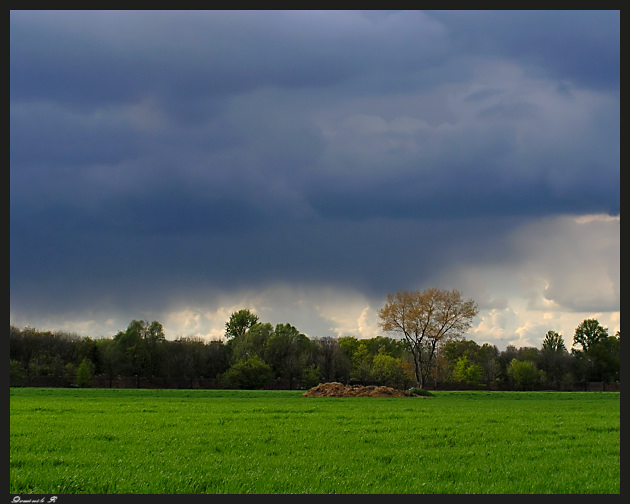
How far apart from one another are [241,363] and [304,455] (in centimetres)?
7855

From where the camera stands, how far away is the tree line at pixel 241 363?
310 ft

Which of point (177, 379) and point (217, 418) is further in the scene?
point (177, 379)

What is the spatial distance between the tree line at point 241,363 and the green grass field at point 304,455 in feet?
208

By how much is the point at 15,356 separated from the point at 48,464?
104178mm

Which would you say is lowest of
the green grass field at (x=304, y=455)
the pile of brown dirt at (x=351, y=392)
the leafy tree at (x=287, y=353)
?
the pile of brown dirt at (x=351, y=392)

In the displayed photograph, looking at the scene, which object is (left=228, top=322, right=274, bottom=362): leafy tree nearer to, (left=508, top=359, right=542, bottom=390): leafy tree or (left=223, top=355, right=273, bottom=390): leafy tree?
(left=223, top=355, right=273, bottom=390): leafy tree

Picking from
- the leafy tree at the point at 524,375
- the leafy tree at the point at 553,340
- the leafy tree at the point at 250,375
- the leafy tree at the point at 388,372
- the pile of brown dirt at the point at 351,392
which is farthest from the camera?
the leafy tree at the point at 553,340

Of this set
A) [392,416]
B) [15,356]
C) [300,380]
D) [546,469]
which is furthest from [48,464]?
[15,356]

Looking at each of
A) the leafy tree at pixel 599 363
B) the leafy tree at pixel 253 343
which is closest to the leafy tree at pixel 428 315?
the leafy tree at pixel 253 343

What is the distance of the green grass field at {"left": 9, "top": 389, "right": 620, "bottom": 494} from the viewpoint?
41.2 ft

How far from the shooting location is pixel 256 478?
12977mm

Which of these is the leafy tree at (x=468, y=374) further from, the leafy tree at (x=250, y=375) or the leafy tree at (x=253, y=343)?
the leafy tree at (x=250, y=375)

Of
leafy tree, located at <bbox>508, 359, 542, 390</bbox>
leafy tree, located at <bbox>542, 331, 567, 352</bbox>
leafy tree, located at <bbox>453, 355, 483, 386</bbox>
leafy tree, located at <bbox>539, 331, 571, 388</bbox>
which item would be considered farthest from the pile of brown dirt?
leafy tree, located at <bbox>542, 331, 567, 352</bbox>

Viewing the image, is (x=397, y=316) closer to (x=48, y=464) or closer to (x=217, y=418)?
(x=217, y=418)
